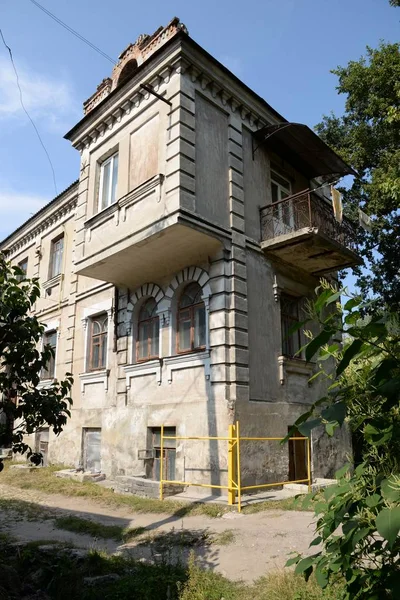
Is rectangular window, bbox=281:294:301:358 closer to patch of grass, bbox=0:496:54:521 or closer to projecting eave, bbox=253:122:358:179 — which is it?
projecting eave, bbox=253:122:358:179

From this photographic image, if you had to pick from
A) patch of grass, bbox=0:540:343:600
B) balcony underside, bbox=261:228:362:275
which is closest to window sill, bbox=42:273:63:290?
balcony underside, bbox=261:228:362:275

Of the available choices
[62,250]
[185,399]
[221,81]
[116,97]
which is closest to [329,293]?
[185,399]

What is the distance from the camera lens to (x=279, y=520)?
7562 millimetres

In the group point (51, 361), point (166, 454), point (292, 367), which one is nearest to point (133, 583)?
point (166, 454)

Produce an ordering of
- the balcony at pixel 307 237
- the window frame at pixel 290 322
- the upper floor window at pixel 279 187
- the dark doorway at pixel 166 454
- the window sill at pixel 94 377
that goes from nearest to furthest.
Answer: the dark doorway at pixel 166 454, the balcony at pixel 307 237, the window frame at pixel 290 322, the window sill at pixel 94 377, the upper floor window at pixel 279 187

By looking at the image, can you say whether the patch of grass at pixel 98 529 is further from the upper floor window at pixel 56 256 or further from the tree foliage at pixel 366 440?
the upper floor window at pixel 56 256

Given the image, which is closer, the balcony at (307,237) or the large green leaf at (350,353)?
the large green leaf at (350,353)

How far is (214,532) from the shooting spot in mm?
7035

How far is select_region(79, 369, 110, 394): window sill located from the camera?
43.5ft

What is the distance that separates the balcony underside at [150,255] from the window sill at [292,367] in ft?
10.3

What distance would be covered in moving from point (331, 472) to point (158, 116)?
9.94 meters

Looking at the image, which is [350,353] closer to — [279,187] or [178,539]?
[178,539]

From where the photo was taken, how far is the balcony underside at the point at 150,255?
34.7 ft

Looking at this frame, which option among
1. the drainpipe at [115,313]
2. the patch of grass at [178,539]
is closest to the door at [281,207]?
the drainpipe at [115,313]
